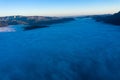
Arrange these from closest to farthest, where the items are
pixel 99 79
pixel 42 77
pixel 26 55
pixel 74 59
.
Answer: pixel 99 79 < pixel 42 77 < pixel 74 59 < pixel 26 55

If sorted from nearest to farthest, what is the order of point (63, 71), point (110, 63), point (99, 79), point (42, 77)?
point (99, 79) → point (42, 77) → point (63, 71) → point (110, 63)

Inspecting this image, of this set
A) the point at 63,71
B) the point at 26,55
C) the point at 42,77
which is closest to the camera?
the point at 42,77

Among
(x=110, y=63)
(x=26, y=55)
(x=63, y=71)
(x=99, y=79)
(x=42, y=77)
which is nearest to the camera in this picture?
(x=99, y=79)

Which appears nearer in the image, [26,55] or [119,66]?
[119,66]

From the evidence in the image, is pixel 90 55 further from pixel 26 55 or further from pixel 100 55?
pixel 26 55

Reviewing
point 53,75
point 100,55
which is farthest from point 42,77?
point 100,55

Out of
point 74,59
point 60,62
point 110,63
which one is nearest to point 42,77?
point 60,62

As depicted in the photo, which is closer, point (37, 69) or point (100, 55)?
point (37, 69)

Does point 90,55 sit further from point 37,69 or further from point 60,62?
point 37,69
